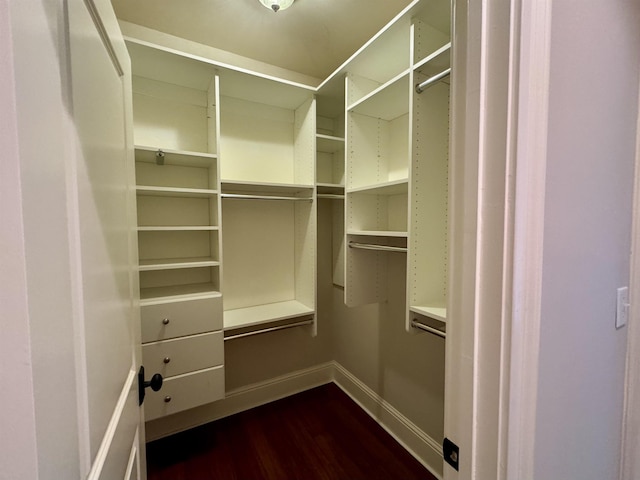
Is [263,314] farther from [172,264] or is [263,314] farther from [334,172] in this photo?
[334,172]

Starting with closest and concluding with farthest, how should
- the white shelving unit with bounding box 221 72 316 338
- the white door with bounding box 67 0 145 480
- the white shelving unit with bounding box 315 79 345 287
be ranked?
the white door with bounding box 67 0 145 480 → the white shelving unit with bounding box 221 72 316 338 → the white shelving unit with bounding box 315 79 345 287

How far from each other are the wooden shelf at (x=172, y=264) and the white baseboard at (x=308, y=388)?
44.3 inches

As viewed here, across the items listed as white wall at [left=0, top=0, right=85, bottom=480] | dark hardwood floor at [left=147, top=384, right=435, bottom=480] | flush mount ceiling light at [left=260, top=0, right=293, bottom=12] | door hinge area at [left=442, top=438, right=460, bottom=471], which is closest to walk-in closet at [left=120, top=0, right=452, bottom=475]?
dark hardwood floor at [left=147, top=384, right=435, bottom=480]

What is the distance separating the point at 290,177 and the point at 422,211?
127cm

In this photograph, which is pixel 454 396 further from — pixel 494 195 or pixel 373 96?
pixel 373 96

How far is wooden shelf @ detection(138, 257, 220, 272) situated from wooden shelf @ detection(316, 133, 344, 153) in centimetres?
120

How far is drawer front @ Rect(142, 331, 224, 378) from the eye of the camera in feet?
5.21

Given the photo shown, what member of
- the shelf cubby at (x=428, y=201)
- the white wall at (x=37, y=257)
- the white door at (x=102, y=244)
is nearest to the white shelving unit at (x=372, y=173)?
the shelf cubby at (x=428, y=201)

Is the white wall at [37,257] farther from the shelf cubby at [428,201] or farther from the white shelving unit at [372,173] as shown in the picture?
the white shelving unit at [372,173]

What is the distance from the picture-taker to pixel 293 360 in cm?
249

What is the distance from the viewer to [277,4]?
1.52 metres

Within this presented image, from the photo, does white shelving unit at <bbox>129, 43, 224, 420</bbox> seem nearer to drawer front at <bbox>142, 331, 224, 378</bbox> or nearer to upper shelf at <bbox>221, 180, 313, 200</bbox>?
drawer front at <bbox>142, 331, 224, 378</bbox>

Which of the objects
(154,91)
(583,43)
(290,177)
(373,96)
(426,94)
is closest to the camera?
(583,43)

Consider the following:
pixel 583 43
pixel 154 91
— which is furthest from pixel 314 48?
pixel 583 43
